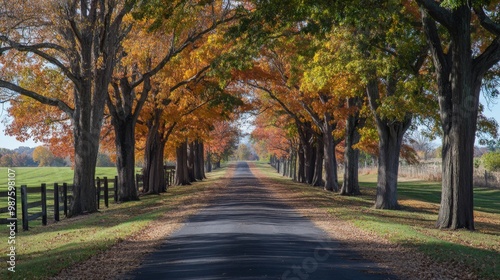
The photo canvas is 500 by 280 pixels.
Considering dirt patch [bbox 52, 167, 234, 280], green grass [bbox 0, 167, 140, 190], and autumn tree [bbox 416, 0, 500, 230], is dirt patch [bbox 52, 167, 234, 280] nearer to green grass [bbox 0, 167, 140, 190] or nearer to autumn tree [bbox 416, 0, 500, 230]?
autumn tree [bbox 416, 0, 500, 230]

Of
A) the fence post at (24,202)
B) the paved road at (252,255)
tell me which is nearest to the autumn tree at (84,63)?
the fence post at (24,202)

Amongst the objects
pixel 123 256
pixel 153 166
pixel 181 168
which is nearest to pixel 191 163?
pixel 181 168

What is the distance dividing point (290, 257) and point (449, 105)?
357 inches

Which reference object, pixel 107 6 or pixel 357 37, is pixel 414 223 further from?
pixel 107 6

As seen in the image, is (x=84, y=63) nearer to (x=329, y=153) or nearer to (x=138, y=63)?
(x=138, y=63)

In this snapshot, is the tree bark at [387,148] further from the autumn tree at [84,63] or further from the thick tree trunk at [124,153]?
the thick tree trunk at [124,153]

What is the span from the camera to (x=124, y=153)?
29953 millimetres

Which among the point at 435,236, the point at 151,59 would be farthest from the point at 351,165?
the point at 435,236

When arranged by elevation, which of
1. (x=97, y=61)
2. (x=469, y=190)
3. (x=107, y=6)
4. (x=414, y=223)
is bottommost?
(x=414, y=223)

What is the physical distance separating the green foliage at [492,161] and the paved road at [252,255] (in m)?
43.9

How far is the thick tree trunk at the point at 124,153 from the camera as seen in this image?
98.0 feet

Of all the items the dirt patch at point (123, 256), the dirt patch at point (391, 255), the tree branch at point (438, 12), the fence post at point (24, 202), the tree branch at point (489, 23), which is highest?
the tree branch at point (438, 12)

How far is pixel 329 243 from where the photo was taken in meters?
13.2

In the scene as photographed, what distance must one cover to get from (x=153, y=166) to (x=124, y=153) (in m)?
6.91
